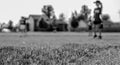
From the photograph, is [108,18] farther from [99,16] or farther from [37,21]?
[99,16]

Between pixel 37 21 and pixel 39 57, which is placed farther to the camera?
pixel 37 21

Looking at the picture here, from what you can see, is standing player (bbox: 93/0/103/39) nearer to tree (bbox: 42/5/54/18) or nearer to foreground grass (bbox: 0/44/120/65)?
foreground grass (bbox: 0/44/120/65)

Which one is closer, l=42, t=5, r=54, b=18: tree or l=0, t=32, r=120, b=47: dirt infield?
l=0, t=32, r=120, b=47: dirt infield

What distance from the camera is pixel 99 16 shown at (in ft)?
56.4

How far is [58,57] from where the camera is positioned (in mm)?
7676

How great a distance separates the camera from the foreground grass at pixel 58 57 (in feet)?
23.6

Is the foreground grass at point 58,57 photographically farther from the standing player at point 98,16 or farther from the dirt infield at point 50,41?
the standing player at point 98,16

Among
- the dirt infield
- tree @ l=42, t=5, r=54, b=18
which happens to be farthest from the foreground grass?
tree @ l=42, t=5, r=54, b=18

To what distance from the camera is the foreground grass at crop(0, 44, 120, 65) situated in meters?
7.20

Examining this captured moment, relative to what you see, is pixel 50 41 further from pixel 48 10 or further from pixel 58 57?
pixel 48 10

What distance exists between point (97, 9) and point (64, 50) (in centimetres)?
934

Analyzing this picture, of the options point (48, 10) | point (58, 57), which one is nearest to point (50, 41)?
point (58, 57)

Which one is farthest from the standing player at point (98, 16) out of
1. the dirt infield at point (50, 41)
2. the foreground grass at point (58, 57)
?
the foreground grass at point (58, 57)

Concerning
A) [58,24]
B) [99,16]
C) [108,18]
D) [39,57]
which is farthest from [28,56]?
[108,18]
